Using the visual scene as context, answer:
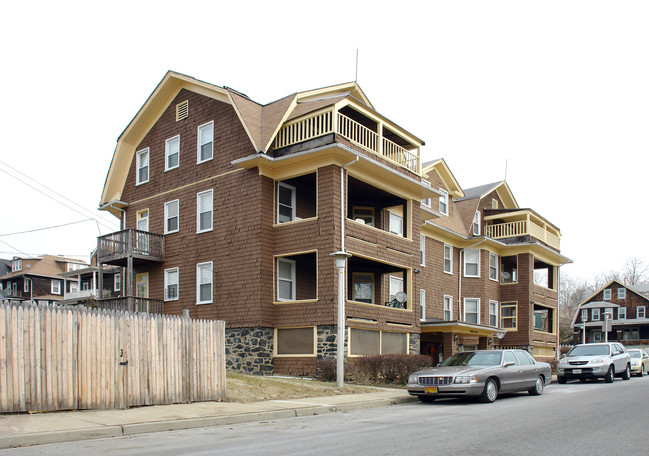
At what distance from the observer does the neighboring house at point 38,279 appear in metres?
66.6

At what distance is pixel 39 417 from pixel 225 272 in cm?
1277

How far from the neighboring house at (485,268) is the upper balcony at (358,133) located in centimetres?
585

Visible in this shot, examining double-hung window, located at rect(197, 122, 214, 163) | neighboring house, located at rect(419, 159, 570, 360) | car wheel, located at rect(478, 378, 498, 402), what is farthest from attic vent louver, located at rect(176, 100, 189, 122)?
car wheel, located at rect(478, 378, 498, 402)

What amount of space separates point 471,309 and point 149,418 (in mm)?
25728

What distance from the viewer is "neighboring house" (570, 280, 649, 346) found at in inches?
2625

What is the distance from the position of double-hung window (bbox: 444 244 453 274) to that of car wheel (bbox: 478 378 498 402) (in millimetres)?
17633

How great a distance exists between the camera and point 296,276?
23.4 metres

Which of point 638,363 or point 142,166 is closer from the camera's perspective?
point 142,166

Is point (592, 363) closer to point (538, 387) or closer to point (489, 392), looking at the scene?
point (538, 387)

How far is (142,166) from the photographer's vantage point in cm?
2822

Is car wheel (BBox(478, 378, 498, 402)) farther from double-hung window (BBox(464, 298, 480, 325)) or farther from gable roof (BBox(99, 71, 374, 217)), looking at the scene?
double-hung window (BBox(464, 298, 480, 325))

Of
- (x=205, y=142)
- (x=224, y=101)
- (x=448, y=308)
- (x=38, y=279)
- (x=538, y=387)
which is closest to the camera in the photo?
(x=538, y=387)

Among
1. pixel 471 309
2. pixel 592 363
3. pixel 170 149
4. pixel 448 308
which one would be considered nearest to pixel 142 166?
pixel 170 149

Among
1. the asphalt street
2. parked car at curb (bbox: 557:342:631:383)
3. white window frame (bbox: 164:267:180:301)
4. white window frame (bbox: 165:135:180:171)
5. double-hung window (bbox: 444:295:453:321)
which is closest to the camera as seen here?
the asphalt street
